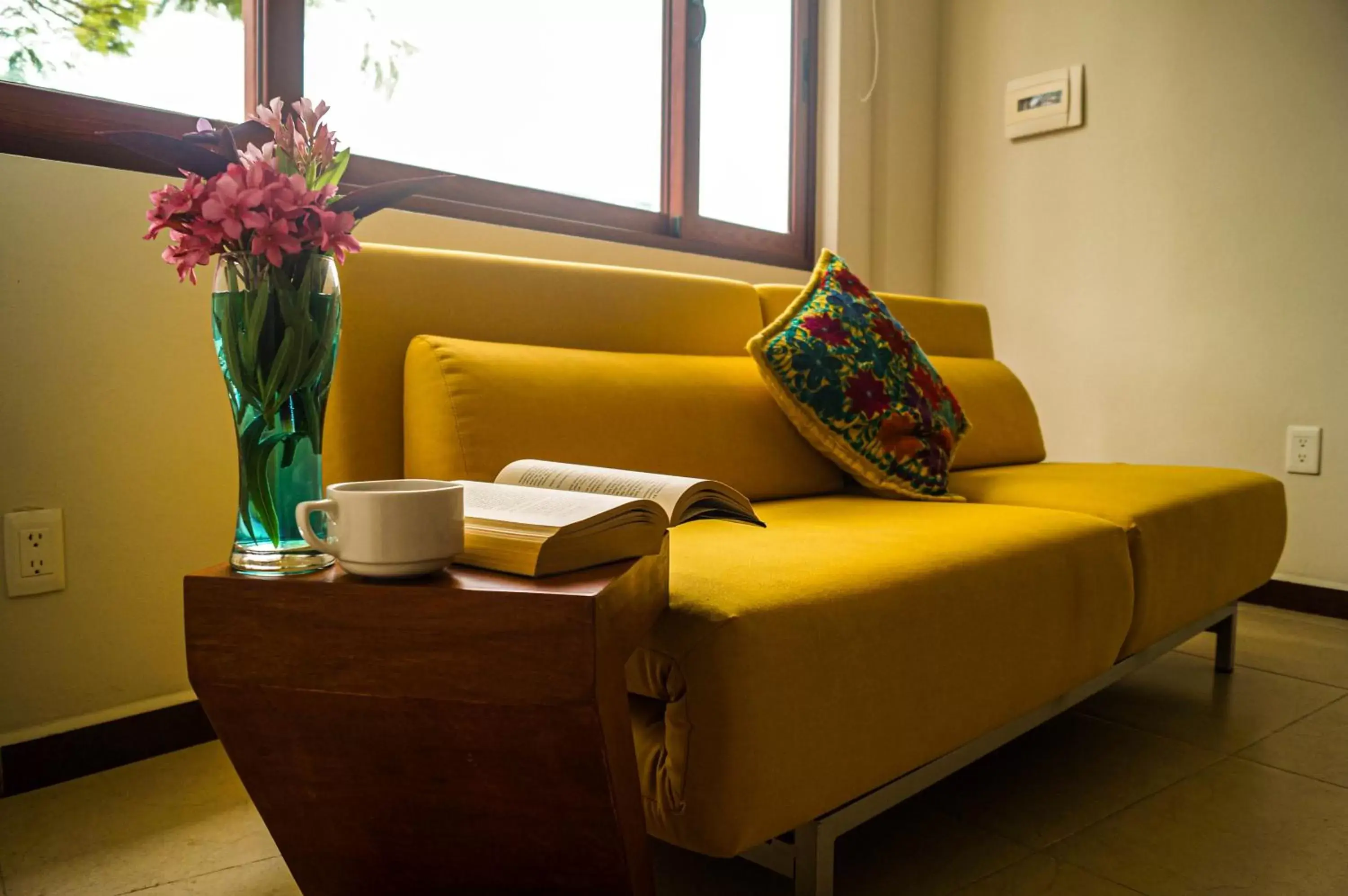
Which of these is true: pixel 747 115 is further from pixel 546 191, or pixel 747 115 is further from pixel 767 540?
pixel 767 540

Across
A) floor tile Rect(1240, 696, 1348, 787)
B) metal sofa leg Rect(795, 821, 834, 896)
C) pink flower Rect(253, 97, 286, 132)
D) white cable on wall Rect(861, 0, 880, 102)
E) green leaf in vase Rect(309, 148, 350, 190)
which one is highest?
white cable on wall Rect(861, 0, 880, 102)

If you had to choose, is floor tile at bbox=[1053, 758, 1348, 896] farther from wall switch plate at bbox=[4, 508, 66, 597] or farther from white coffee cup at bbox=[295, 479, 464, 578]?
wall switch plate at bbox=[4, 508, 66, 597]

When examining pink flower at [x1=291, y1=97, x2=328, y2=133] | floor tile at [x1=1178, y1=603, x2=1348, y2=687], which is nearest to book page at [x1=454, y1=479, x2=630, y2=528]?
pink flower at [x1=291, y1=97, x2=328, y2=133]

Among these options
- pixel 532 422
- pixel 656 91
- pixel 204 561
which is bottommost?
pixel 204 561

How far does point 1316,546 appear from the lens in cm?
252

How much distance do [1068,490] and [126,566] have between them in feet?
5.32

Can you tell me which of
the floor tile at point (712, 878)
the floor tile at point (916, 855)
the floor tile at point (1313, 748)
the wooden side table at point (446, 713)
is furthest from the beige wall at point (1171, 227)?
the wooden side table at point (446, 713)

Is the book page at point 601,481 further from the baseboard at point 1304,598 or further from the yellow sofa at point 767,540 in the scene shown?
the baseboard at point 1304,598

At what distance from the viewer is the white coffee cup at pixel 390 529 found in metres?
0.75

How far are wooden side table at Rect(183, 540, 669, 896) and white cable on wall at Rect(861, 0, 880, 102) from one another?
105 inches

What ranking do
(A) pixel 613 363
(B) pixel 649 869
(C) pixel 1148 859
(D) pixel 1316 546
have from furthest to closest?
1. (D) pixel 1316 546
2. (A) pixel 613 363
3. (C) pixel 1148 859
4. (B) pixel 649 869

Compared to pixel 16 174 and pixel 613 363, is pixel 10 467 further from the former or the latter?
pixel 613 363

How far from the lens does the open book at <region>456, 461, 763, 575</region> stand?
77cm

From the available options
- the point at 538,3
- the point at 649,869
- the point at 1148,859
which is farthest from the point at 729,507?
the point at 538,3
